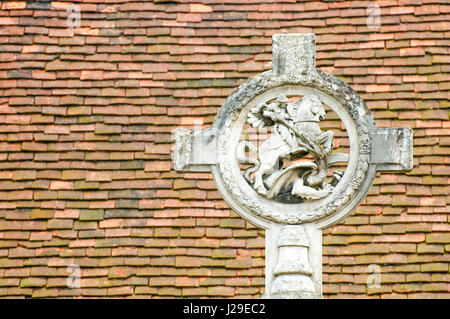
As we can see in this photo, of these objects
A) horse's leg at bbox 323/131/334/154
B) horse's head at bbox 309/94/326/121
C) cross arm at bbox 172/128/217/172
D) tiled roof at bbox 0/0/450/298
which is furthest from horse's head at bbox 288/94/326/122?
tiled roof at bbox 0/0/450/298

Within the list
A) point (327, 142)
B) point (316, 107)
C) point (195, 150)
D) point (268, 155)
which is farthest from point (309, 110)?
point (195, 150)

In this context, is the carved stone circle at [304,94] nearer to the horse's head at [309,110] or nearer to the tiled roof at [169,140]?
the horse's head at [309,110]

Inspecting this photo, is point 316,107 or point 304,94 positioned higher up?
point 304,94

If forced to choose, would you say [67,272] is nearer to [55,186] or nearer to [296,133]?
[55,186]

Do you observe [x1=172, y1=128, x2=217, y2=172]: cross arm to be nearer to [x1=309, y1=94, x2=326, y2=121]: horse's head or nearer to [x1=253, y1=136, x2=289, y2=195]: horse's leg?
[x1=253, y1=136, x2=289, y2=195]: horse's leg

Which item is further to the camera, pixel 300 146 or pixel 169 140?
Result: pixel 169 140

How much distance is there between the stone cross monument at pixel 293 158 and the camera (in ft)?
33.0

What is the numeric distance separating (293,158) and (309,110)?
344 mm

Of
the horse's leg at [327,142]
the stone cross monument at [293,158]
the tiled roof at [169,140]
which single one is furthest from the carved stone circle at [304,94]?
the tiled roof at [169,140]

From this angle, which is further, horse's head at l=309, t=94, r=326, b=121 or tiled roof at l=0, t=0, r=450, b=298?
tiled roof at l=0, t=0, r=450, b=298

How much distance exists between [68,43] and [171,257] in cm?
239

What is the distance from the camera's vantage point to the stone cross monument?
10.1 metres

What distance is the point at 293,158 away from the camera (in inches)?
407

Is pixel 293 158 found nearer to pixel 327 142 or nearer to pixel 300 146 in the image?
pixel 300 146
